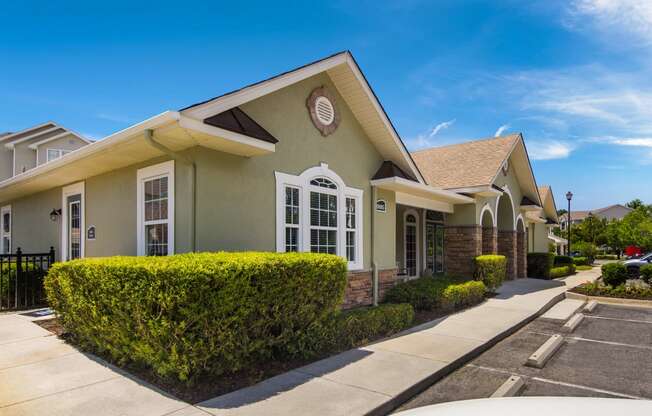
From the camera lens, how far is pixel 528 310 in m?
11.4

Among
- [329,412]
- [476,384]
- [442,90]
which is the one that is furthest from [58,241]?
[442,90]

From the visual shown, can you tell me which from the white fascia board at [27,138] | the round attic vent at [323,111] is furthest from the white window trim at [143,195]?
the white fascia board at [27,138]

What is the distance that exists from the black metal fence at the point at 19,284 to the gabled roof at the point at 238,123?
6637mm

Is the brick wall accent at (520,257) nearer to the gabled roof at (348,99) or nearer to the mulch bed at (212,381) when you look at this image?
the gabled roof at (348,99)

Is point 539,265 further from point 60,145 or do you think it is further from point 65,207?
point 60,145

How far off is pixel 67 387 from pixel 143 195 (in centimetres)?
417

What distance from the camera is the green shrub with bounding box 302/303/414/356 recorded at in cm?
668

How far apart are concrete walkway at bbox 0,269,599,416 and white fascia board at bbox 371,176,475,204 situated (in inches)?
172

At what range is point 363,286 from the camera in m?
10.8

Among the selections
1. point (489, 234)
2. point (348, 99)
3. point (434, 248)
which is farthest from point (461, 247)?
point (348, 99)

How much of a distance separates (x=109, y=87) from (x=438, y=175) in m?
12.4

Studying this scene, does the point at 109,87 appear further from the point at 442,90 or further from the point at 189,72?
the point at 442,90

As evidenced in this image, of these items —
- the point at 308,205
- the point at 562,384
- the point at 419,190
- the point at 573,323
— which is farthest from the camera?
the point at 419,190

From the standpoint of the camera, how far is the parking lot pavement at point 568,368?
5672 millimetres
